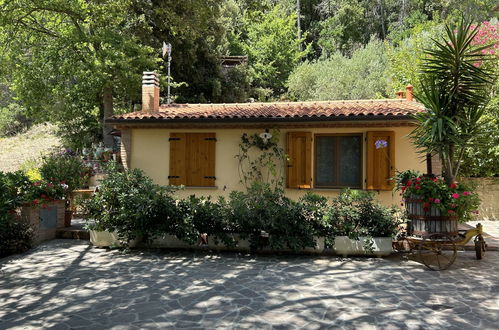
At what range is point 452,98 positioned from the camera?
6.21 metres

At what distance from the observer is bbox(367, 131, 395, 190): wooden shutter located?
343 inches

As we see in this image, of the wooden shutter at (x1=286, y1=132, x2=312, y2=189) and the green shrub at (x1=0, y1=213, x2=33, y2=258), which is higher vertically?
the wooden shutter at (x1=286, y1=132, x2=312, y2=189)

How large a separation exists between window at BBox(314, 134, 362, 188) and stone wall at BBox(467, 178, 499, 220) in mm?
4575

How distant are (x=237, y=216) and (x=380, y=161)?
401cm

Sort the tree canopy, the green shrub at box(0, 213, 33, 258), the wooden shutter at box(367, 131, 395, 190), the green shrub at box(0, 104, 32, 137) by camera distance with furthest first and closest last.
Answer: the green shrub at box(0, 104, 32, 137)
the tree canopy
the wooden shutter at box(367, 131, 395, 190)
the green shrub at box(0, 213, 33, 258)

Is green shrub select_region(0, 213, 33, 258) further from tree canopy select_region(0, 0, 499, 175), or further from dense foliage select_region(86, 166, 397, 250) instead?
tree canopy select_region(0, 0, 499, 175)

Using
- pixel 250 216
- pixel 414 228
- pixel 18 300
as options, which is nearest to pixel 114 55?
pixel 250 216

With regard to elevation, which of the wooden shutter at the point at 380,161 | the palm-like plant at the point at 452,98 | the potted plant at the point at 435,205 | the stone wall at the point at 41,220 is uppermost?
the palm-like plant at the point at 452,98

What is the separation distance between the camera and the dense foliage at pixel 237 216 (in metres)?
6.56

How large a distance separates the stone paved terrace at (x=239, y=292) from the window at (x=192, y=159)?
120 inches

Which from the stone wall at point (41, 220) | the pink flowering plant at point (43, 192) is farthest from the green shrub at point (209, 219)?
the stone wall at point (41, 220)

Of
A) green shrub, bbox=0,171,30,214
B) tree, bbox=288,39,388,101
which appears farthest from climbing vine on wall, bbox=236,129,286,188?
tree, bbox=288,39,388,101

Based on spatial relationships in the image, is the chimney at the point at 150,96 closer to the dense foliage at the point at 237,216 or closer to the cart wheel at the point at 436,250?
the dense foliage at the point at 237,216

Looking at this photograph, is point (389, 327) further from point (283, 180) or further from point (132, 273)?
point (283, 180)
